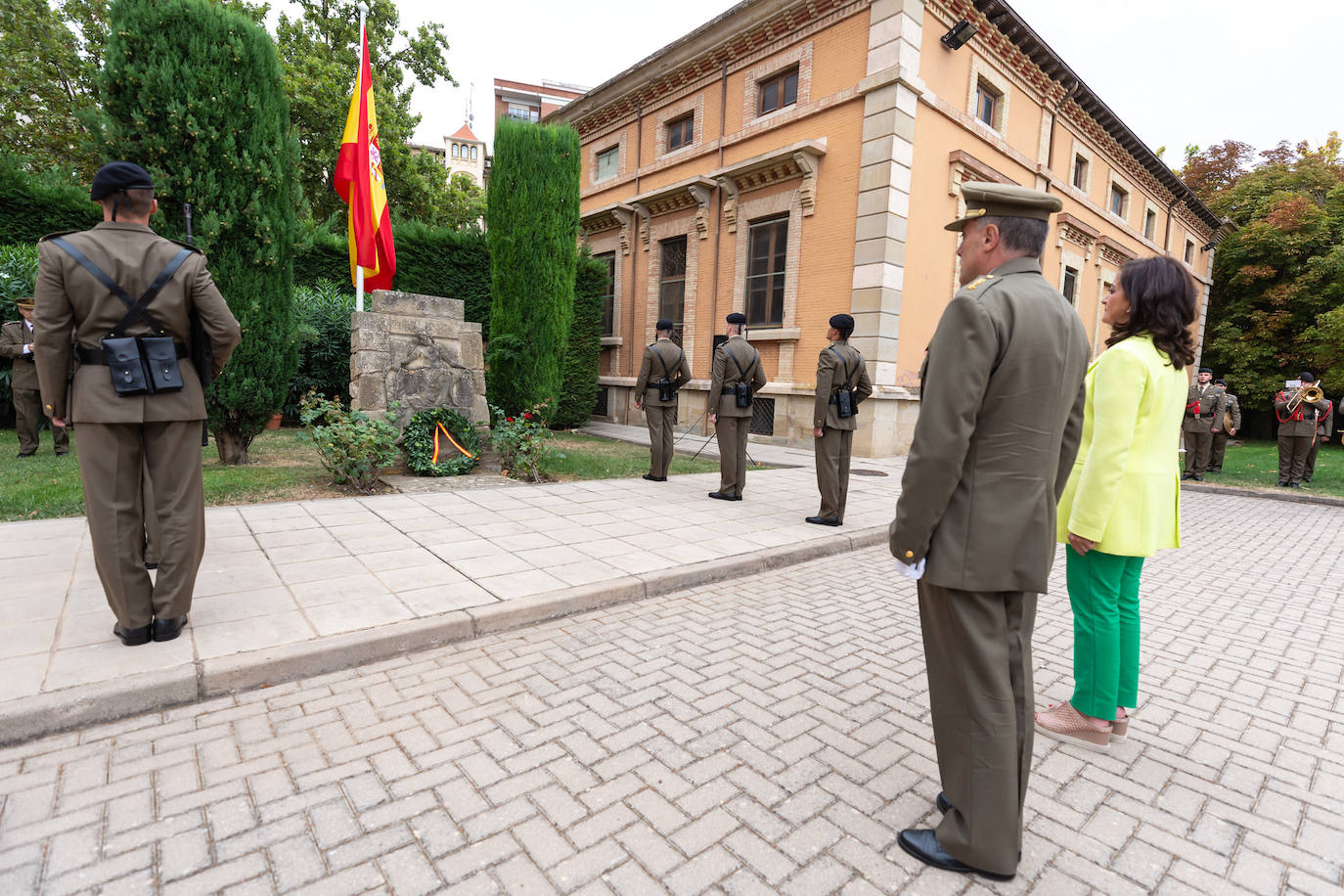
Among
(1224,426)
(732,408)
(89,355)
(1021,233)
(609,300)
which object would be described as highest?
(609,300)

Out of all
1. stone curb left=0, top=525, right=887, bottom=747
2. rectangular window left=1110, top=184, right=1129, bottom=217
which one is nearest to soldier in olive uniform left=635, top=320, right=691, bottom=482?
stone curb left=0, top=525, right=887, bottom=747

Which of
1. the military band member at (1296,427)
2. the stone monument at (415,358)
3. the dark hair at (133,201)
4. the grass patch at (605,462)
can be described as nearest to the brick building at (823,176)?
the grass patch at (605,462)

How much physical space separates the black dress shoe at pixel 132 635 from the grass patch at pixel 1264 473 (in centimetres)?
1560

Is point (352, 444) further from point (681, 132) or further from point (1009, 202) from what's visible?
point (681, 132)

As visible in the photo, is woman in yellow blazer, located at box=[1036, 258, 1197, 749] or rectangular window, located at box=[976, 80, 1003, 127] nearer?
woman in yellow blazer, located at box=[1036, 258, 1197, 749]

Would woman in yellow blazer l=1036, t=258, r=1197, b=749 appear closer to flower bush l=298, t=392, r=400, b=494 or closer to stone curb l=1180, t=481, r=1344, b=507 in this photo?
flower bush l=298, t=392, r=400, b=494

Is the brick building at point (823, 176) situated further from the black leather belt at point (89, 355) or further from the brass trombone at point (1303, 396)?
the black leather belt at point (89, 355)

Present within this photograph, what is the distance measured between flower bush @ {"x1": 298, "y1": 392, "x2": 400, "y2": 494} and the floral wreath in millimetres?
515

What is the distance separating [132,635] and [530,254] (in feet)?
27.8

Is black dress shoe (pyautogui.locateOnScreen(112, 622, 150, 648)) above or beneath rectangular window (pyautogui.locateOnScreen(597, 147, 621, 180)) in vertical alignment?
beneath

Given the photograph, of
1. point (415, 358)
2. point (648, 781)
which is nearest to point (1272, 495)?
point (648, 781)

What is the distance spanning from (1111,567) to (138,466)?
15.4 feet

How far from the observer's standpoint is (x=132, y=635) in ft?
10.7

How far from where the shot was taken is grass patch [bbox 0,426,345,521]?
19.3 ft
